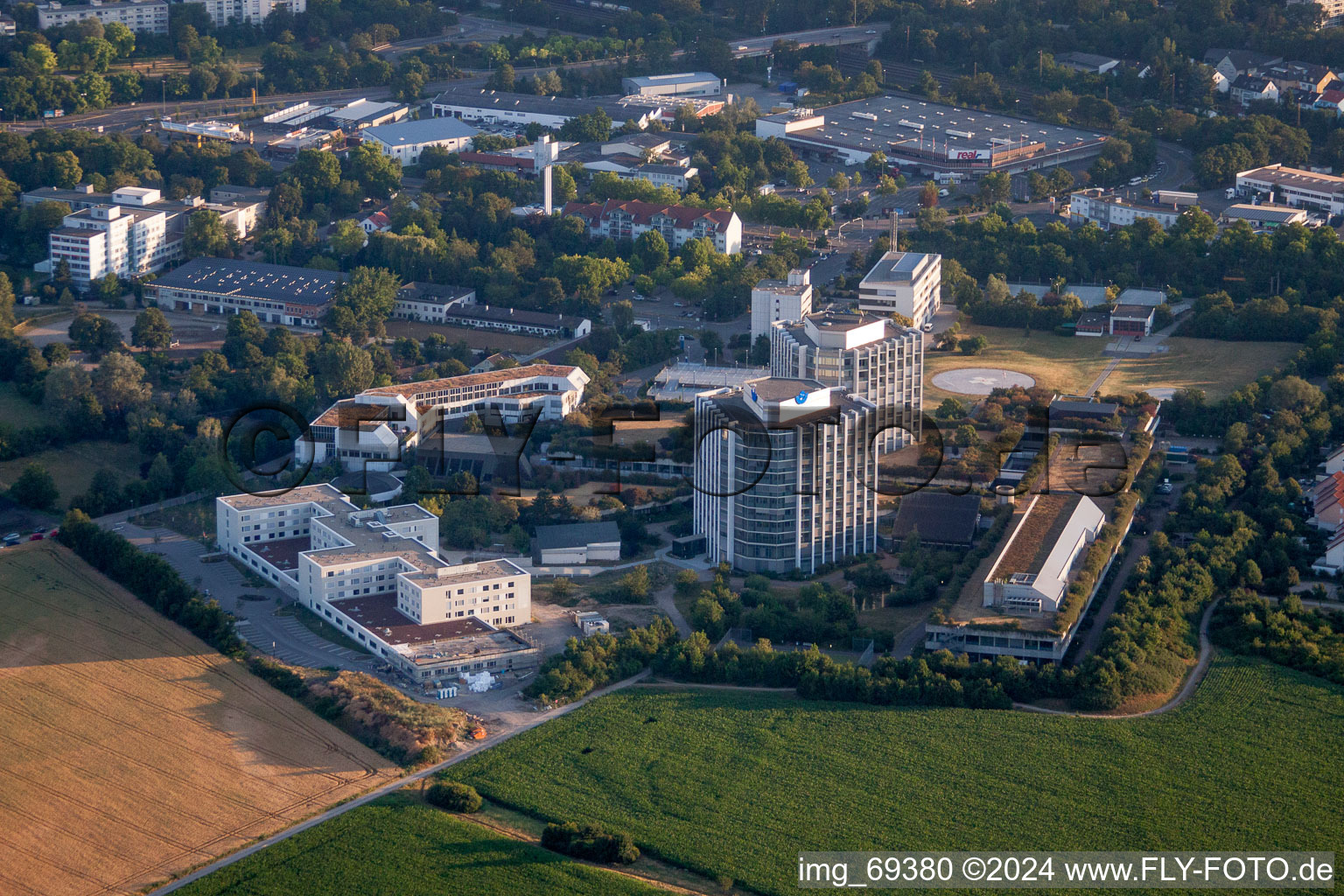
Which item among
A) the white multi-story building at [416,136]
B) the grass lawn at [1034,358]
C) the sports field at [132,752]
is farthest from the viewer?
the white multi-story building at [416,136]

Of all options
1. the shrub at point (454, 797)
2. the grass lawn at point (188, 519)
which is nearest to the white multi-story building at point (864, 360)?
the grass lawn at point (188, 519)

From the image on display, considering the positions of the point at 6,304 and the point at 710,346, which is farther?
the point at 6,304

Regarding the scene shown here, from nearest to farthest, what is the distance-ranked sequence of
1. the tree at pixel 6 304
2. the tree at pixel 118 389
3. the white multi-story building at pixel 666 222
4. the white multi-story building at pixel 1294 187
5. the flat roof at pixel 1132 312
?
1. the tree at pixel 118 389
2. the tree at pixel 6 304
3. the flat roof at pixel 1132 312
4. the white multi-story building at pixel 666 222
5. the white multi-story building at pixel 1294 187

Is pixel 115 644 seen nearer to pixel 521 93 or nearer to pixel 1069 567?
pixel 1069 567

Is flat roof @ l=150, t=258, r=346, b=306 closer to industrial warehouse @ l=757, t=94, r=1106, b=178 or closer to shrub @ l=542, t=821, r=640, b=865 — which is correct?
Result: industrial warehouse @ l=757, t=94, r=1106, b=178

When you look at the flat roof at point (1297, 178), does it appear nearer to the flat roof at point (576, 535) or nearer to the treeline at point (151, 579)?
the flat roof at point (576, 535)

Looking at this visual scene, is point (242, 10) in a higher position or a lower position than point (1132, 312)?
higher

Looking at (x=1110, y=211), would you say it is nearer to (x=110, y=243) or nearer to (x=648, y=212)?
(x=648, y=212)

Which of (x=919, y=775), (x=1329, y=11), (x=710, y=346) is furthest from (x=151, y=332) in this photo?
(x=1329, y=11)
